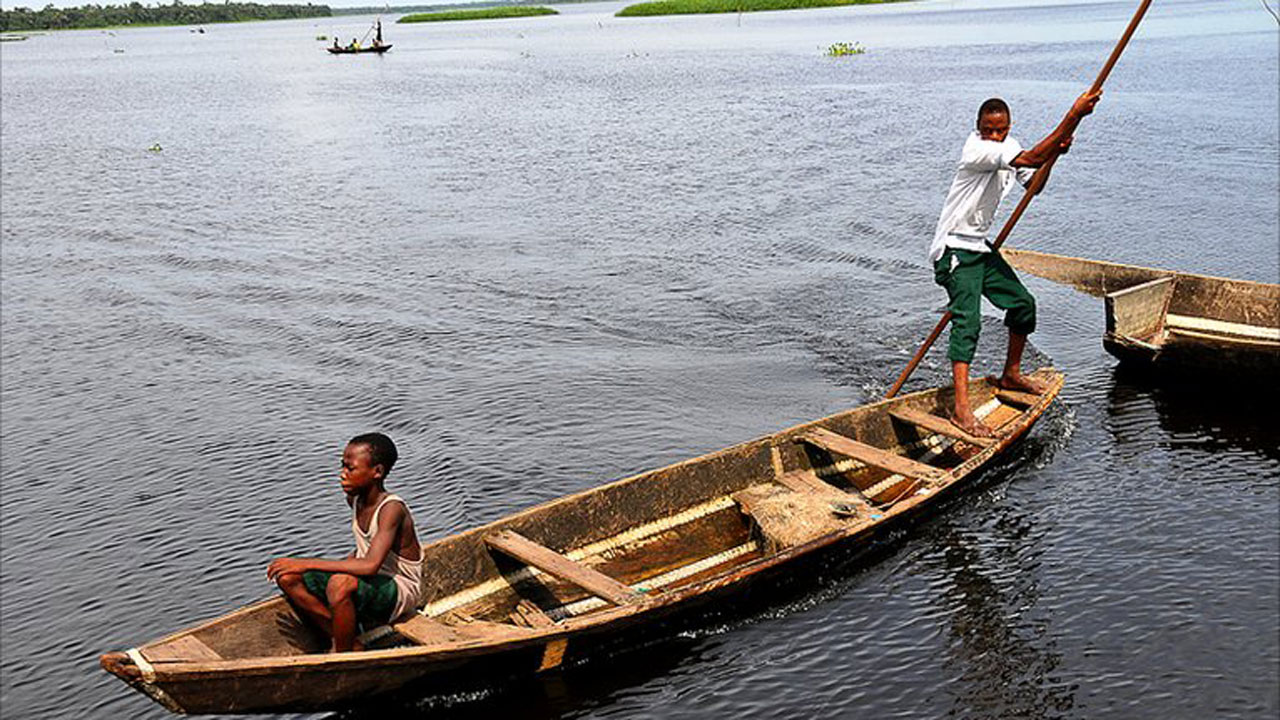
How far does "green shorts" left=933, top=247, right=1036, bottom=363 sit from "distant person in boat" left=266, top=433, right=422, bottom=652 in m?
4.11

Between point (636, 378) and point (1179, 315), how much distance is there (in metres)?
Answer: 4.81

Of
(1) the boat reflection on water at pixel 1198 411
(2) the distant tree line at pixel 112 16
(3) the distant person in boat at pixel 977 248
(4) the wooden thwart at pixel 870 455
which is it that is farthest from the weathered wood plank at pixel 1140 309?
(2) the distant tree line at pixel 112 16

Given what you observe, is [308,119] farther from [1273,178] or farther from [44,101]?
[1273,178]

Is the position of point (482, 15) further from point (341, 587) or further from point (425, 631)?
point (341, 587)

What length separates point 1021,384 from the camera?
8.77 metres

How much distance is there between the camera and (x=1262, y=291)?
33.8 feet

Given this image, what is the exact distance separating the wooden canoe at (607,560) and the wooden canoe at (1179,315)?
4.35ft

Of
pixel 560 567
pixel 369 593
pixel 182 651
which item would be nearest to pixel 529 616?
pixel 560 567

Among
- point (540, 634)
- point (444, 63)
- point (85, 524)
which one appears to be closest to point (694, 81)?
point (444, 63)

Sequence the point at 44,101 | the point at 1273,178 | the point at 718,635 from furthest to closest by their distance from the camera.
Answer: the point at 44,101 → the point at 1273,178 → the point at 718,635

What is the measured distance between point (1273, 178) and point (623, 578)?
48.4 feet

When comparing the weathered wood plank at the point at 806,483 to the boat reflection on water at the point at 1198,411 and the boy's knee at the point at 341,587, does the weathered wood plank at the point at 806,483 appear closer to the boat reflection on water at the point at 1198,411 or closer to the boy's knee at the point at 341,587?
the boat reflection on water at the point at 1198,411

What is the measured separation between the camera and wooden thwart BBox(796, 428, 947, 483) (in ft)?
24.4

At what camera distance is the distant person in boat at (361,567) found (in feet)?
17.5
